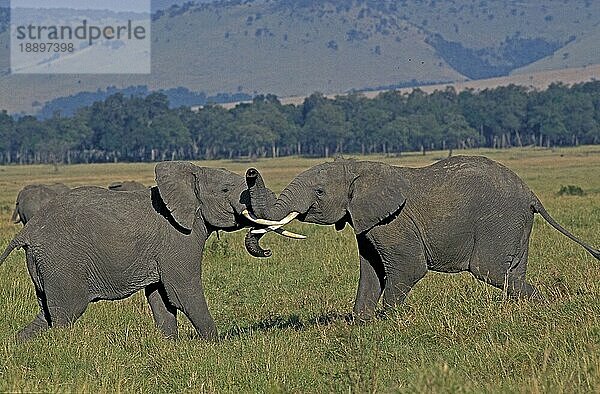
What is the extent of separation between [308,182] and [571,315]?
9.64 ft

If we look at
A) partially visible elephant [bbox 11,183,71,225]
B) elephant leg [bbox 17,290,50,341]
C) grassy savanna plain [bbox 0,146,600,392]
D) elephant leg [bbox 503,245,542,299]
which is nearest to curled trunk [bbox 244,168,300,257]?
grassy savanna plain [bbox 0,146,600,392]

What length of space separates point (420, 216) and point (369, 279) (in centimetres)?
88

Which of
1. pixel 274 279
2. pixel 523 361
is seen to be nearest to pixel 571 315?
pixel 523 361

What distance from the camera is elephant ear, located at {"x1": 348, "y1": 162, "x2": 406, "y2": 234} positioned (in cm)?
1073

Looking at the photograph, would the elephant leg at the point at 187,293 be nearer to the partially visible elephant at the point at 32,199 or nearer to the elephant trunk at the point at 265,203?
the elephant trunk at the point at 265,203

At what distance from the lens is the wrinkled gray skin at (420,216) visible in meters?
10.7

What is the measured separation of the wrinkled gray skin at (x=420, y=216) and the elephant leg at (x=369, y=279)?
0.04 feet

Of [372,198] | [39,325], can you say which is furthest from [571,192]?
[39,325]

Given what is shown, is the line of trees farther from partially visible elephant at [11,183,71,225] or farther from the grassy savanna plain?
the grassy savanna plain

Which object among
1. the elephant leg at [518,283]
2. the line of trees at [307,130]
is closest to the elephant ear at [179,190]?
the elephant leg at [518,283]

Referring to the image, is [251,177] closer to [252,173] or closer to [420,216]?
[252,173]

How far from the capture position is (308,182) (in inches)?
414

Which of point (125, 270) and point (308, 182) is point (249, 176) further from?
point (125, 270)

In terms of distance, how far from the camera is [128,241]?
10.4 meters
